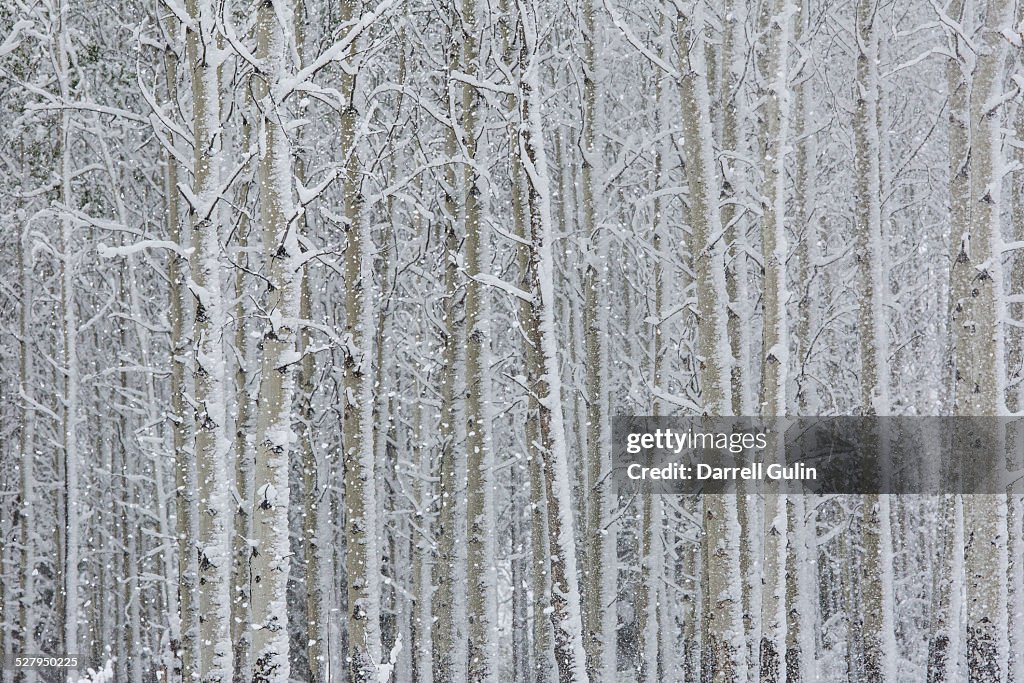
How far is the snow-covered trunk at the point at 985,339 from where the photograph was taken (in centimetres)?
796

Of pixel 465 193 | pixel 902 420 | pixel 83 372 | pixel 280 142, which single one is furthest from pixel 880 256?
pixel 83 372

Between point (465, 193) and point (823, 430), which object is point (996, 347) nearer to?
point (823, 430)

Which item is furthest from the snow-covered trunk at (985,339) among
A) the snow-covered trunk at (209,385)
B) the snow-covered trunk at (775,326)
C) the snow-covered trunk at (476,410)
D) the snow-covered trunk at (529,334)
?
the snow-covered trunk at (209,385)

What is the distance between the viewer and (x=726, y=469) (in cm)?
787

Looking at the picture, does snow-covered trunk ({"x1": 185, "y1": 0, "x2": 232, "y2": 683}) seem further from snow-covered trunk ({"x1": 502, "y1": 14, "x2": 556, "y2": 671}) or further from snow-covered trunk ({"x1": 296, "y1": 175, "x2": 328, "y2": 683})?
snow-covered trunk ({"x1": 296, "y1": 175, "x2": 328, "y2": 683})

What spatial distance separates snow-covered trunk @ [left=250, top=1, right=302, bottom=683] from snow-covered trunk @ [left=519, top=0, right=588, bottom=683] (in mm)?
2099

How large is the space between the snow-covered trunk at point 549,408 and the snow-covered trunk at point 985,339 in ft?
11.1

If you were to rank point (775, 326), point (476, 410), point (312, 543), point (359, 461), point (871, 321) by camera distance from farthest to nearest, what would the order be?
point (312, 543), point (871, 321), point (476, 410), point (359, 461), point (775, 326)

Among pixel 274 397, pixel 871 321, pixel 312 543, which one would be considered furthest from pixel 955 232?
pixel 312 543

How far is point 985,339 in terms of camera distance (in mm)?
8258

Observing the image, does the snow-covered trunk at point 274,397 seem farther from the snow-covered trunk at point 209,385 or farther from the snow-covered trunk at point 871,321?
the snow-covered trunk at point 871,321

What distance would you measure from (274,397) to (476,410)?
3423mm

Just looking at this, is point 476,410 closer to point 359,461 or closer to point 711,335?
point 359,461

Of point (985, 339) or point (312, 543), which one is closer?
point (985, 339)
